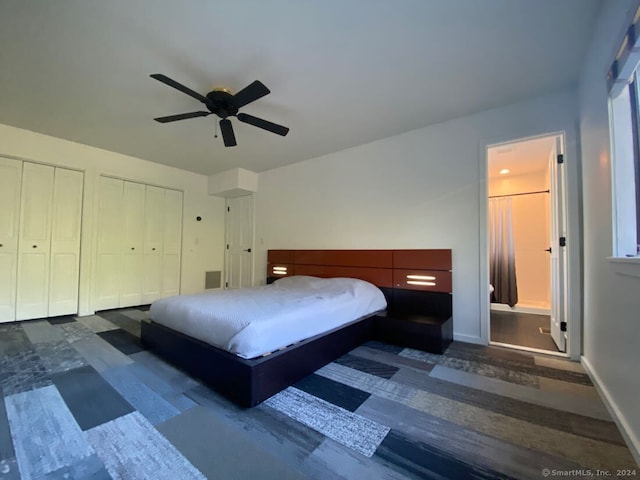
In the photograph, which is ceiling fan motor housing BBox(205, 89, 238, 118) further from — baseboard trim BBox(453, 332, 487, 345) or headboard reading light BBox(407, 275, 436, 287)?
baseboard trim BBox(453, 332, 487, 345)

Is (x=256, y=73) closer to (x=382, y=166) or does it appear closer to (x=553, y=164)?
(x=382, y=166)

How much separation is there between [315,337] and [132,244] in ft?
13.0

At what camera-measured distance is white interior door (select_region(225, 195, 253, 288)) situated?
5363 mm

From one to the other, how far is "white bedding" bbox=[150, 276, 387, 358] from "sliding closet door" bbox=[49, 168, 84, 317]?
7.83 feet

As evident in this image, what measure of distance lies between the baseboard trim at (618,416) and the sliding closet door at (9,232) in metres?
5.95

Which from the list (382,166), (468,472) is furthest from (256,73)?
(468,472)

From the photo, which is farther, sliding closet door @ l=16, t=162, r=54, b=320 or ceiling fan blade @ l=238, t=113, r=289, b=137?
sliding closet door @ l=16, t=162, r=54, b=320

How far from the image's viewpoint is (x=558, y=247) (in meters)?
2.74

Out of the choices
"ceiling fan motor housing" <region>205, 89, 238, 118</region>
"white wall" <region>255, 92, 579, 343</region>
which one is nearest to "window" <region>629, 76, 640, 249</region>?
"white wall" <region>255, 92, 579, 343</region>

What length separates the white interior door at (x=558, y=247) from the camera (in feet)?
8.72

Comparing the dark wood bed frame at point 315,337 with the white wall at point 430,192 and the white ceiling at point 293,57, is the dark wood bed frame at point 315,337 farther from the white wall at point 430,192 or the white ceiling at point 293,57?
the white ceiling at point 293,57

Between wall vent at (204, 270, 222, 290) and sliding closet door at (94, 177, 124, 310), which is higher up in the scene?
sliding closet door at (94, 177, 124, 310)

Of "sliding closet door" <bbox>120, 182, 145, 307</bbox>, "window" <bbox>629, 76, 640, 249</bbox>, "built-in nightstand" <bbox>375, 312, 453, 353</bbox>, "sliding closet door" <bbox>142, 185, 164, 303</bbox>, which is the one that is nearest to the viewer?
"window" <bbox>629, 76, 640, 249</bbox>

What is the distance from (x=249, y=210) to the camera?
5.45 metres
